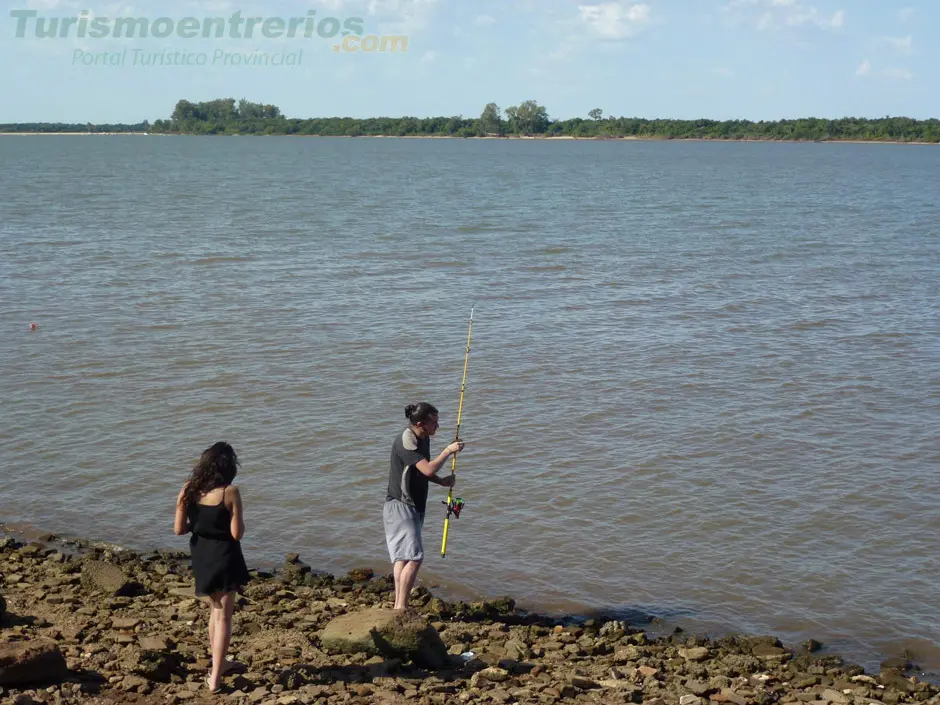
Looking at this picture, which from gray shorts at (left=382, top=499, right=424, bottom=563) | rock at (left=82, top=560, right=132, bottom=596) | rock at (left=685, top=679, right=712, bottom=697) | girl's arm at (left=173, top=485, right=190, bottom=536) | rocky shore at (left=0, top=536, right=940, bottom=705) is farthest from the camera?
rock at (left=82, top=560, right=132, bottom=596)

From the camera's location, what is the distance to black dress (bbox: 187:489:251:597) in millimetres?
6668

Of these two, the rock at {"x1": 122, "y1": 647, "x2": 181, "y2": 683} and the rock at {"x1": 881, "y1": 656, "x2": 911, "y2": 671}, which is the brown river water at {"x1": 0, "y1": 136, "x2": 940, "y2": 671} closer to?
the rock at {"x1": 881, "y1": 656, "x2": 911, "y2": 671}

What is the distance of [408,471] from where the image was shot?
7.82 meters

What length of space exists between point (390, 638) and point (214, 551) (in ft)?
4.55

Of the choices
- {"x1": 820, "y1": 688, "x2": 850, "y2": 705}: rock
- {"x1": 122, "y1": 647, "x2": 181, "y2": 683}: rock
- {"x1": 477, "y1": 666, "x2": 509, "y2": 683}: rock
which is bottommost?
{"x1": 820, "y1": 688, "x2": 850, "y2": 705}: rock

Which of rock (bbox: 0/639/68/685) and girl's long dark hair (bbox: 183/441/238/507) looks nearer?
rock (bbox: 0/639/68/685)

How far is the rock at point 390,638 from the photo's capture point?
7426 mm

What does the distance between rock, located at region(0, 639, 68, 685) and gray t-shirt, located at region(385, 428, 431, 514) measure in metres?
2.39

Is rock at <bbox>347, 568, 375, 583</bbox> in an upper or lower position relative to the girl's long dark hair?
lower

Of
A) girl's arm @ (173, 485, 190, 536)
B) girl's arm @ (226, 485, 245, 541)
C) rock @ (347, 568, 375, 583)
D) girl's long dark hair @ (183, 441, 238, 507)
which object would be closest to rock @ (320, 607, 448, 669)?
girl's arm @ (226, 485, 245, 541)

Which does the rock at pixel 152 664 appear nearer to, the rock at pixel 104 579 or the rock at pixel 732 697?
the rock at pixel 104 579

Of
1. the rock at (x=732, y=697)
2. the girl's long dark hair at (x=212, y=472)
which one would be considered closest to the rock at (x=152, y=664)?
the girl's long dark hair at (x=212, y=472)

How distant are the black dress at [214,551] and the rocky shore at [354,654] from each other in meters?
0.63

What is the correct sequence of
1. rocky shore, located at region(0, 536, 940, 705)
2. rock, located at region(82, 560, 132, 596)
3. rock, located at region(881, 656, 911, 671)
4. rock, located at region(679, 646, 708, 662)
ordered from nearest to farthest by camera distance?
rocky shore, located at region(0, 536, 940, 705) → rock, located at region(679, 646, 708, 662) → rock, located at region(881, 656, 911, 671) → rock, located at region(82, 560, 132, 596)
